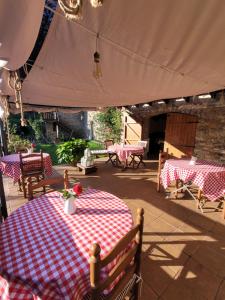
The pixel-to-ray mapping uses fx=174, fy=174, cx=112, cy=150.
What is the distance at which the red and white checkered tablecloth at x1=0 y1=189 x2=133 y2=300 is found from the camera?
3.41 ft

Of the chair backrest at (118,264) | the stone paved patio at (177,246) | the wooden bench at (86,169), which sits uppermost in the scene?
the chair backrest at (118,264)

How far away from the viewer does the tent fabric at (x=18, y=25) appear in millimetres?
777

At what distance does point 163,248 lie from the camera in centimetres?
236

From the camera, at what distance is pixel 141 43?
1.58 m

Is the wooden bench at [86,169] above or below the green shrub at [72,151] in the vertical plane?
below

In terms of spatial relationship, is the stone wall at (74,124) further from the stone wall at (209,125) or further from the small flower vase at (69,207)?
the small flower vase at (69,207)

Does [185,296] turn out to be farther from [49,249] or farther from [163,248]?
[49,249]

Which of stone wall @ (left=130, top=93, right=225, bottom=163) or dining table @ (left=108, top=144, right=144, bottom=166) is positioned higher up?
stone wall @ (left=130, top=93, right=225, bottom=163)

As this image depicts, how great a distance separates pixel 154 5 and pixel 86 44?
0.77 m

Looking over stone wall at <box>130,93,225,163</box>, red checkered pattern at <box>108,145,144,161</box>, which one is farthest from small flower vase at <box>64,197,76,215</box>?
stone wall at <box>130,93,225,163</box>

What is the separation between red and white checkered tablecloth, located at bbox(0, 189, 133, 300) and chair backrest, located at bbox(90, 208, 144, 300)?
0.34ft

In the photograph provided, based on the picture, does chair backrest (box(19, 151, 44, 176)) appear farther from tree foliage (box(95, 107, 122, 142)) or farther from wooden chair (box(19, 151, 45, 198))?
tree foliage (box(95, 107, 122, 142))

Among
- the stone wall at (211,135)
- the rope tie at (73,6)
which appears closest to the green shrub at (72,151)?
the stone wall at (211,135)

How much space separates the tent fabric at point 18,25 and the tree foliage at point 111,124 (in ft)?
21.7
